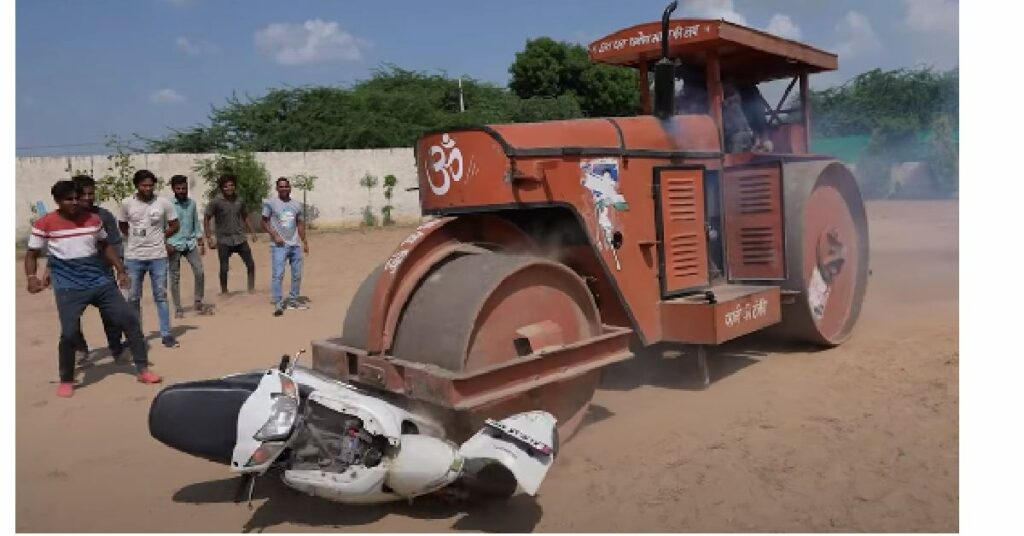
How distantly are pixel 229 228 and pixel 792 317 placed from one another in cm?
686

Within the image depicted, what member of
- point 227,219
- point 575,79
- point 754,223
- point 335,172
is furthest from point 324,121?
point 754,223

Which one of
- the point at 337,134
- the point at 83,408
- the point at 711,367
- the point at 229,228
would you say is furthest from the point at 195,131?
the point at 711,367

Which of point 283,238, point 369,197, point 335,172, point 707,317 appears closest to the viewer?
point 707,317

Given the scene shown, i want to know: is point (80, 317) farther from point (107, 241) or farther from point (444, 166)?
Answer: point (444, 166)

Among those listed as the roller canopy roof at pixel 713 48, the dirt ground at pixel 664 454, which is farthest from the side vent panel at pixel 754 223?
the roller canopy roof at pixel 713 48

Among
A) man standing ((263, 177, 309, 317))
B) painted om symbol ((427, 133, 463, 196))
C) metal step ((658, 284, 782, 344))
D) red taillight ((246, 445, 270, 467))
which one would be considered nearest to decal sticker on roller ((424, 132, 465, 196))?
painted om symbol ((427, 133, 463, 196))

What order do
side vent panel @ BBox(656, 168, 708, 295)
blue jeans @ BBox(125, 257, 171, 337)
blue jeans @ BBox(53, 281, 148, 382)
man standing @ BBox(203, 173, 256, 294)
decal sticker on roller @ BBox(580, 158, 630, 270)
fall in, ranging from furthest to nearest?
man standing @ BBox(203, 173, 256, 294)
blue jeans @ BBox(125, 257, 171, 337)
blue jeans @ BBox(53, 281, 148, 382)
side vent panel @ BBox(656, 168, 708, 295)
decal sticker on roller @ BBox(580, 158, 630, 270)

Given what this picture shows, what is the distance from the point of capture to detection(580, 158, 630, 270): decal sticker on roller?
4938 mm

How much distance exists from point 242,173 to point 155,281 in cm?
1270

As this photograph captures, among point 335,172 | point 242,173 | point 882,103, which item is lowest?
point 242,173

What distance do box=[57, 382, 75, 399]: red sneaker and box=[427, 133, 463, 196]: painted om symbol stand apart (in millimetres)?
3439

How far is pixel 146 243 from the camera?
7598 millimetres

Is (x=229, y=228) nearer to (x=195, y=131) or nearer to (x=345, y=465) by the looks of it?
(x=345, y=465)

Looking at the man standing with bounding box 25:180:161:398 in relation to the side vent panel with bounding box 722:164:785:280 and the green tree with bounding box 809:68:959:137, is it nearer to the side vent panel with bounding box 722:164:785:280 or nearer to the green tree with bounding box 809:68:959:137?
the side vent panel with bounding box 722:164:785:280
